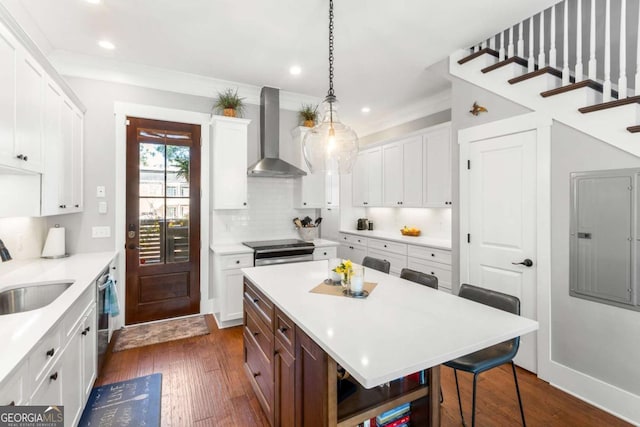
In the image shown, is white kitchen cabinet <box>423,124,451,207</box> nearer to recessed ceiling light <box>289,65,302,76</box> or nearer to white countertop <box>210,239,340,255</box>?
white countertop <box>210,239,340,255</box>

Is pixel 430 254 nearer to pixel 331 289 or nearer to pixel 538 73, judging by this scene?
pixel 538 73

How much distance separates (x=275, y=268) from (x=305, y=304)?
96 centimetres

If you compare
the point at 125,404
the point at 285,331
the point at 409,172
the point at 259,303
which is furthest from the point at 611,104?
the point at 125,404

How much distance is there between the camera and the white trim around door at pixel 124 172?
11.4 feet

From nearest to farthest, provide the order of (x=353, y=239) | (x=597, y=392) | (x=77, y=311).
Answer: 1. (x=77, y=311)
2. (x=597, y=392)
3. (x=353, y=239)

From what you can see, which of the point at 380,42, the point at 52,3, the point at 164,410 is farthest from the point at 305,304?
the point at 52,3

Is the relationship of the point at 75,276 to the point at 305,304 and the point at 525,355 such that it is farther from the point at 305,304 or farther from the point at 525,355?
the point at 525,355

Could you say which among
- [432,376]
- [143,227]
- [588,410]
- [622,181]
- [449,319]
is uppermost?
[622,181]

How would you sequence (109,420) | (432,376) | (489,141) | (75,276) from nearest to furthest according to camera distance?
(432,376) < (109,420) < (75,276) < (489,141)

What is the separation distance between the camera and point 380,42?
302 centimetres

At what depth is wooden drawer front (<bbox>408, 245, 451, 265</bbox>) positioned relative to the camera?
12.1ft

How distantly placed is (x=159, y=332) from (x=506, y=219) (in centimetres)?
382

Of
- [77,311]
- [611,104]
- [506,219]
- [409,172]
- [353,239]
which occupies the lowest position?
[77,311]

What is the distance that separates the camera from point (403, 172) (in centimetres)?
470
